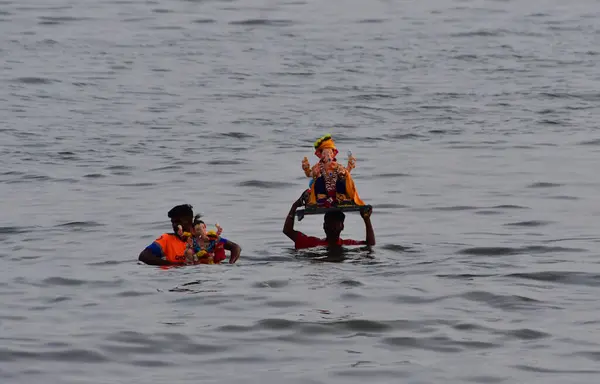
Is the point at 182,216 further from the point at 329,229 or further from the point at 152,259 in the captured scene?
the point at 329,229

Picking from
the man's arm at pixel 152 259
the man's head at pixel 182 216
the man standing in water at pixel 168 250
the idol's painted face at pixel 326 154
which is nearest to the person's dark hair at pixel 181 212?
the man's head at pixel 182 216

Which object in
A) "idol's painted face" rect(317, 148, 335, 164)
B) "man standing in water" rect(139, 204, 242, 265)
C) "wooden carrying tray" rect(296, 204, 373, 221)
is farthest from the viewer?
"idol's painted face" rect(317, 148, 335, 164)

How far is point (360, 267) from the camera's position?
1741 cm

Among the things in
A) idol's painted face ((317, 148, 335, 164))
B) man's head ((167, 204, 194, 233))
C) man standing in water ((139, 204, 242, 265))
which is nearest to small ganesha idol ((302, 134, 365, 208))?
idol's painted face ((317, 148, 335, 164))

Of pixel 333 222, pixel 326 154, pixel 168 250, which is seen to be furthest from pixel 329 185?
pixel 168 250

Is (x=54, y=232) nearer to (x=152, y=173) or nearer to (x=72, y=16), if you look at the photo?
(x=152, y=173)

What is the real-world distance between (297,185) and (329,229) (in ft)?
27.9

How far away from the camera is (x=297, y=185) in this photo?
1009 inches

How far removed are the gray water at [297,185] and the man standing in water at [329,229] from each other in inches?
9.0

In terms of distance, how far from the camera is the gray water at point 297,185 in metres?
13.8

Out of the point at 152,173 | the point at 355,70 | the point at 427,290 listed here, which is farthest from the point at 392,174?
the point at 355,70

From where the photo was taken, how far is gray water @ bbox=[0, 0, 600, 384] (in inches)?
Answer: 542

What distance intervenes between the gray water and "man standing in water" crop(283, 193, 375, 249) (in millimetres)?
228

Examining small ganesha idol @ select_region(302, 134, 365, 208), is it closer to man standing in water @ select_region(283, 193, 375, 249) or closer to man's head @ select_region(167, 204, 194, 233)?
man standing in water @ select_region(283, 193, 375, 249)
